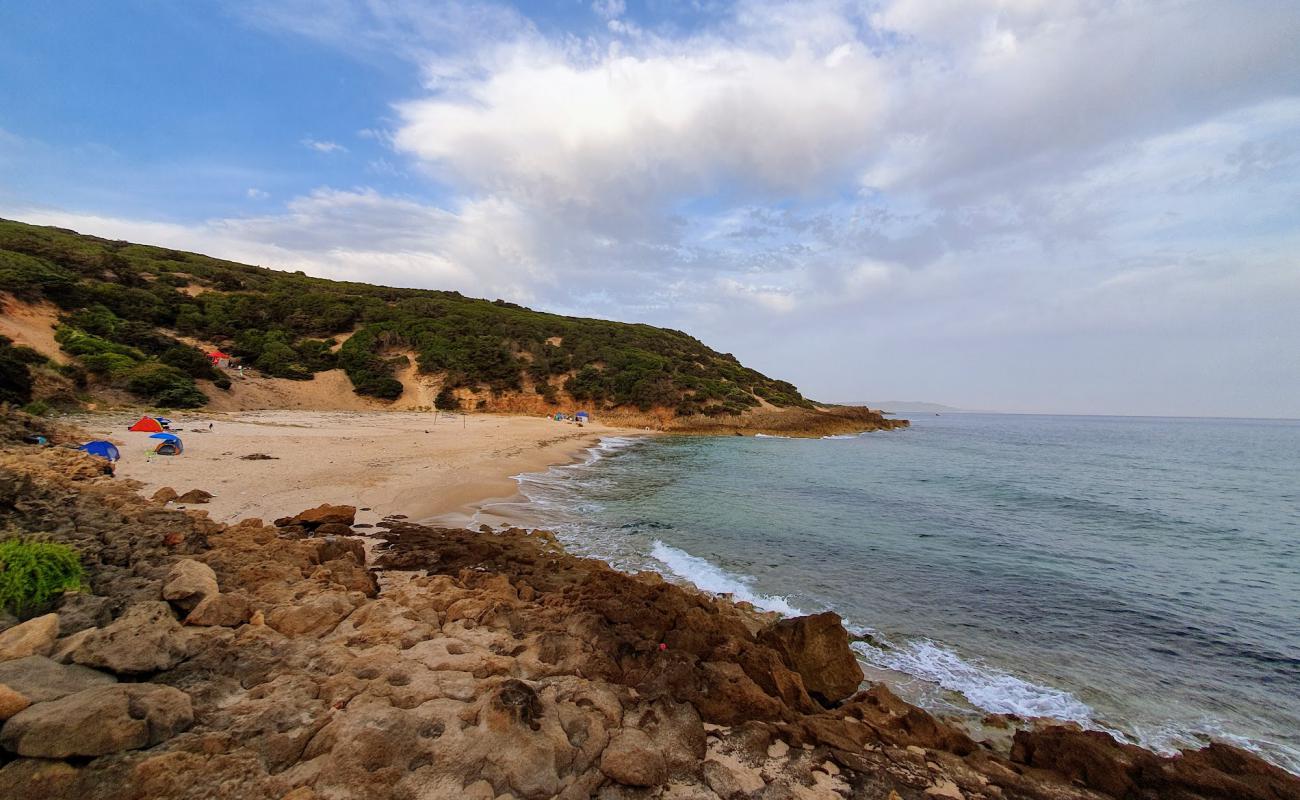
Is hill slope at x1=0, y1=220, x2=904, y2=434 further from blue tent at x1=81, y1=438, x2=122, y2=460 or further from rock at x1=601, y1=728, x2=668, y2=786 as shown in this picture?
rock at x1=601, y1=728, x2=668, y2=786

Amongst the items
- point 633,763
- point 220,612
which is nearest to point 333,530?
point 220,612

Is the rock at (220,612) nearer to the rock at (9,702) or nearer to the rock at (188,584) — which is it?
the rock at (188,584)

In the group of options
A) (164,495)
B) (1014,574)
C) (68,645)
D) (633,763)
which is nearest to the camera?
(633,763)

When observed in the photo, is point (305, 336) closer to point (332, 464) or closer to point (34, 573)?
point (332, 464)

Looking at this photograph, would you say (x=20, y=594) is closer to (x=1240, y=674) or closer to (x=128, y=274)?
(x=1240, y=674)

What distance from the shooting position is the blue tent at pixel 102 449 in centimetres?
1184

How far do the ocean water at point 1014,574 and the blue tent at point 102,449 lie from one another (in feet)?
32.7

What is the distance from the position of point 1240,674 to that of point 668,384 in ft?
144

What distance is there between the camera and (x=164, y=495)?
966 centimetres

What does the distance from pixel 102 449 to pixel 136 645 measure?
11.9 meters

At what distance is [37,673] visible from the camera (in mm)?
3438

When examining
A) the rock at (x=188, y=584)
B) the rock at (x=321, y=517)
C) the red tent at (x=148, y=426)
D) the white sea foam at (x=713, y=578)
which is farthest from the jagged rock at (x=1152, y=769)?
the red tent at (x=148, y=426)

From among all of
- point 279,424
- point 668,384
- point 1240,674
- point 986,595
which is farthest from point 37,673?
point 668,384

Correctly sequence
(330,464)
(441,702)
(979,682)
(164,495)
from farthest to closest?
(330,464) < (164,495) < (979,682) < (441,702)
